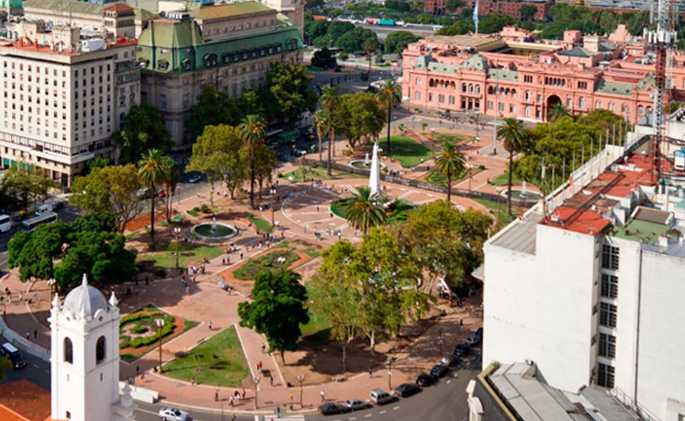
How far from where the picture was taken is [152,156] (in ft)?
450

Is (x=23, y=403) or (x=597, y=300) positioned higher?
(x=597, y=300)

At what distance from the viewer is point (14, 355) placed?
→ 102312mm

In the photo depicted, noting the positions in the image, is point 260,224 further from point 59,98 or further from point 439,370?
point 439,370

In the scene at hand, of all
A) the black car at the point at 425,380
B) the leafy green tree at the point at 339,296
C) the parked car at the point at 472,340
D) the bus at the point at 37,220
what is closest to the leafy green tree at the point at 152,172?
the bus at the point at 37,220

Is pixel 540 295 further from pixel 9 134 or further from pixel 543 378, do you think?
pixel 9 134

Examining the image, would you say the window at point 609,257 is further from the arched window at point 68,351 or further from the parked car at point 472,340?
the arched window at point 68,351

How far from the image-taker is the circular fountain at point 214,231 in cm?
14396

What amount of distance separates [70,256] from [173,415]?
32.7 metres

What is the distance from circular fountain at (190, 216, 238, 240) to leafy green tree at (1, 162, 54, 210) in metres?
25.7

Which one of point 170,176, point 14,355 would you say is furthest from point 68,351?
point 170,176

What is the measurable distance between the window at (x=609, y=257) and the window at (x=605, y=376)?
836 centimetres

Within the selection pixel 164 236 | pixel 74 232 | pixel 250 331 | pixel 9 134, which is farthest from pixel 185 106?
pixel 250 331

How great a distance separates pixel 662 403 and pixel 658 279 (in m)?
9.92

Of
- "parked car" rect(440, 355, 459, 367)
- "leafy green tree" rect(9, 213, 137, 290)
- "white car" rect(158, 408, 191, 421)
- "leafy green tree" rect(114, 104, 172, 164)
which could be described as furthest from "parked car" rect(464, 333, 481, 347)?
"leafy green tree" rect(114, 104, 172, 164)
